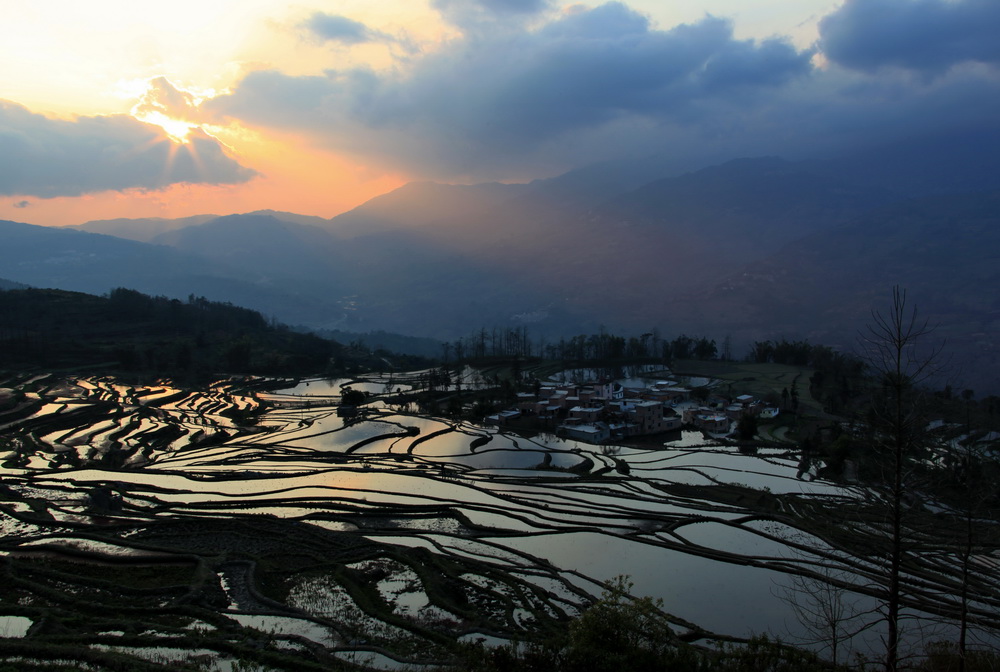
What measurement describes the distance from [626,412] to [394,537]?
24256 millimetres

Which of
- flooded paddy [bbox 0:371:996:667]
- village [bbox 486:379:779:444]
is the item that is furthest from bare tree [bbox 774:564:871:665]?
village [bbox 486:379:779:444]

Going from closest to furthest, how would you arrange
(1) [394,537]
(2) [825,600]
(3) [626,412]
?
(2) [825,600] → (1) [394,537] → (3) [626,412]

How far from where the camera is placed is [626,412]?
39.5 m

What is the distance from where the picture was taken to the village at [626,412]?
36812mm

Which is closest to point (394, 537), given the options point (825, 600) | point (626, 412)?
point (825, 600)

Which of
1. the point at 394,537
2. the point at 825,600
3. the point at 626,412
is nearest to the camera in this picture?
the point at 825,600

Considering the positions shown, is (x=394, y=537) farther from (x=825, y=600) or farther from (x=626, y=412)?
(x=626, y=412)

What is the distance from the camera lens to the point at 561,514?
20.6 metres

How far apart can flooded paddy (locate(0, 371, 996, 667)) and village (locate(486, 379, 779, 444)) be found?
3.55 meters

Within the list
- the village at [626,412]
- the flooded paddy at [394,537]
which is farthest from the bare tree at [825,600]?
the village at [626,412]

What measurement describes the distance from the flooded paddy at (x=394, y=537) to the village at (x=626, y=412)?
3553mm

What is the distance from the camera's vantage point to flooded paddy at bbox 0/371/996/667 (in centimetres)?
1267

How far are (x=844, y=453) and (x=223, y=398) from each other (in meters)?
45.3

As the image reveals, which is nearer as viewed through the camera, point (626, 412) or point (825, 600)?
point (825, 600)
